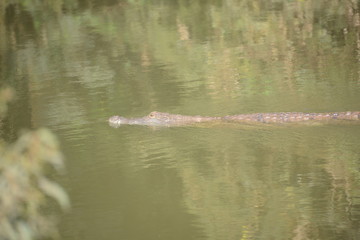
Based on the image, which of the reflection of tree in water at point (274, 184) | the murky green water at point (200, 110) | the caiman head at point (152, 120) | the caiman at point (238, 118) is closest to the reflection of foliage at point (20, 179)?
the murky green water at point (200, 110)

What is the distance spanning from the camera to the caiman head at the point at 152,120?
10.6 metres

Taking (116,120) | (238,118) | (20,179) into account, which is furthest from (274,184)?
(20,179)

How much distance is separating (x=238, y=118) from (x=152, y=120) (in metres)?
1.51

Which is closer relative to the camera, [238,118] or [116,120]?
[238,118]

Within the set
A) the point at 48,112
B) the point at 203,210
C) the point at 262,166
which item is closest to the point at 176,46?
the point at 48,112

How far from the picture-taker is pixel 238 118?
33.0 feet

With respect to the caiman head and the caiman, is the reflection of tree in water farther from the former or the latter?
the caiman head

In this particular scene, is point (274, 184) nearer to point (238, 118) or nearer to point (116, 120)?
point (238, 118)

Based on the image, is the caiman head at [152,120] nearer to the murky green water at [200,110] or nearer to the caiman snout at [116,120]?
the caiman snout at [116,120]

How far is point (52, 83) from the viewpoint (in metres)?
14.0

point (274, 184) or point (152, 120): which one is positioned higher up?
point (152, 120)

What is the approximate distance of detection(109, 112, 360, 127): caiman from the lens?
31.8 ft

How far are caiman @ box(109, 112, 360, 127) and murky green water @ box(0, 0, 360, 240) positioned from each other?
0.60 ft

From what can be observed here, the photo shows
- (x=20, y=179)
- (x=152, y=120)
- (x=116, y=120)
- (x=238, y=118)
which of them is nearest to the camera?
(x=20, y=179)
